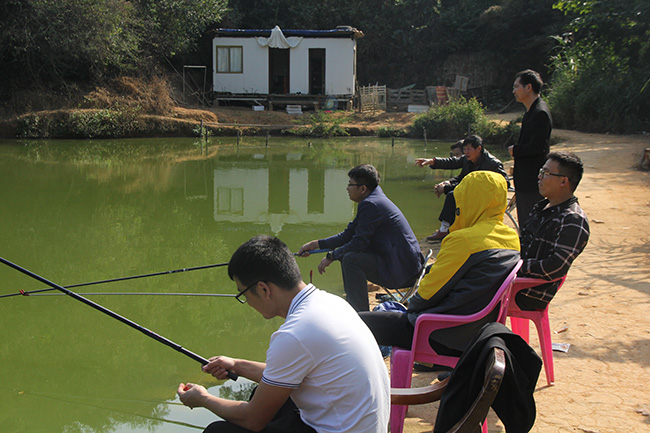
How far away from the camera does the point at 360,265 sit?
4.39 m

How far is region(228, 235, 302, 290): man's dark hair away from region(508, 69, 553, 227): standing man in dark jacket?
134 inches

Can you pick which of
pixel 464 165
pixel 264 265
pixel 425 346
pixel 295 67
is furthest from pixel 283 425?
pixel 295 67

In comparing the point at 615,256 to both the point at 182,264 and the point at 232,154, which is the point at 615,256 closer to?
the point at 182,264

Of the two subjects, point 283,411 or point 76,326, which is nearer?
point 283,411

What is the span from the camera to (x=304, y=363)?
1899 millimetres

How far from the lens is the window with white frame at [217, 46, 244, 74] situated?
25500mm

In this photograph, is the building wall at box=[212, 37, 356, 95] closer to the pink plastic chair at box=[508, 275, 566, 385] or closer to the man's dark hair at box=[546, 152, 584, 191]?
the man's dark hair at box=[546, 152, 584, 191]

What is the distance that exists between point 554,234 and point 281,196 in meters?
8.55

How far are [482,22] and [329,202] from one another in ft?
66.4

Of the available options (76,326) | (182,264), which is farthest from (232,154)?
(76,326)

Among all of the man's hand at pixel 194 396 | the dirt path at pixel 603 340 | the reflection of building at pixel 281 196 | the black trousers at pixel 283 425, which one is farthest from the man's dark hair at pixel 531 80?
the reflection of building at pixel 281 196

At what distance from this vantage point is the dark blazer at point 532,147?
4.99m

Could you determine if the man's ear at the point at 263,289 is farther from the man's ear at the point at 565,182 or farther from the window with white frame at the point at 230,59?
the window with white frame at the point at 230,59

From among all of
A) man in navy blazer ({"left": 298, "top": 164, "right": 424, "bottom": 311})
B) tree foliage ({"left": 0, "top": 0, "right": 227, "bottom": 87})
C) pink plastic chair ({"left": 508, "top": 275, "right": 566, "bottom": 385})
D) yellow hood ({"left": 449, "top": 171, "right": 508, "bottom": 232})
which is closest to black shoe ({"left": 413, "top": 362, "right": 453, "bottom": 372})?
pink plastic chair ({"left": 508, "top": 275, "right": 566, "bottom": 385})
